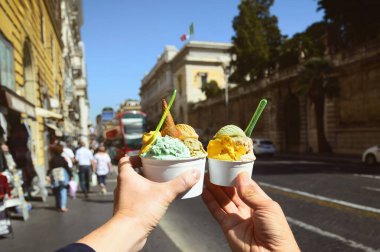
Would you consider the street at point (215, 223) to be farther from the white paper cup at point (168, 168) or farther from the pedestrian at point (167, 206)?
the white paper cup at point (168, 168)

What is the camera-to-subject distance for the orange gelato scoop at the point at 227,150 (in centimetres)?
246

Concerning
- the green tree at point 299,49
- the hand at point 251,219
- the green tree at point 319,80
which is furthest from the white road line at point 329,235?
the green tree at point 299,49

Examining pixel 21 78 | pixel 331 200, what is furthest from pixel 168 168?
pixel 21 78

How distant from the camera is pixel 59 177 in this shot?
945 centimetres

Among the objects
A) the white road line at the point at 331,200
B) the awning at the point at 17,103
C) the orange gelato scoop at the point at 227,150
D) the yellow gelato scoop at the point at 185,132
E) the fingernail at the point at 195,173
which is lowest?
the white road line at the point at 331,200

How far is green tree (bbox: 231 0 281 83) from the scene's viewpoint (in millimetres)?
44844

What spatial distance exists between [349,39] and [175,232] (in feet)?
101

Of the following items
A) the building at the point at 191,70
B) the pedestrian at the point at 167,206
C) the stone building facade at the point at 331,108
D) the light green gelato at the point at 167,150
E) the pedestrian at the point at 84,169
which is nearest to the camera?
the pedestrian at the point at 167,206

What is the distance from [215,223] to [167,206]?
580cm

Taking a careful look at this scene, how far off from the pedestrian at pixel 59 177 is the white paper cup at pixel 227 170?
787 centimetres

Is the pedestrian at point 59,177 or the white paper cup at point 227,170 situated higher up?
the white paper cup at point 227,170

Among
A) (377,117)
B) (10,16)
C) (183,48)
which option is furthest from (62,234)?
(183,48)

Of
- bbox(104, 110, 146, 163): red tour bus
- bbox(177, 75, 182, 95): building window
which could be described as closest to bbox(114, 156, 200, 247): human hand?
bbox(104, 110, 146, 163): red tour bus

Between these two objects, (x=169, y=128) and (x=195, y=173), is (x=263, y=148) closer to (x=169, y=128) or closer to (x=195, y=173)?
(x=169, y=128)
